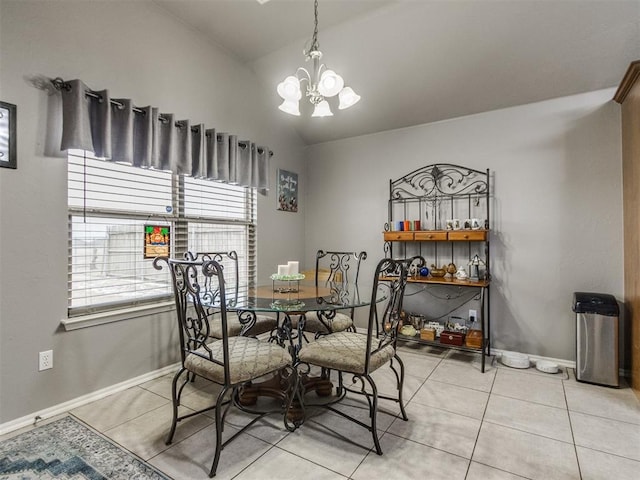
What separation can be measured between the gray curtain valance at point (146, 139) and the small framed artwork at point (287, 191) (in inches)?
28.7

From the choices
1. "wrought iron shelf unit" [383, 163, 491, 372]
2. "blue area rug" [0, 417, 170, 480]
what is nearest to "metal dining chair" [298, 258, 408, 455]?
"blue area rug" [0, 417, 170, 480]

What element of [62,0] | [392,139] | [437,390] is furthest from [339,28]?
[437,390]

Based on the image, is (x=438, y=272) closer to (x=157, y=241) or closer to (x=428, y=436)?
(x=428, y=436)

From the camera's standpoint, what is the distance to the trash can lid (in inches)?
101

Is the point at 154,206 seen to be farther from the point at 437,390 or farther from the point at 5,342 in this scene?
the point at 437,390

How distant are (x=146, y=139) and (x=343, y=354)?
82.6 inches

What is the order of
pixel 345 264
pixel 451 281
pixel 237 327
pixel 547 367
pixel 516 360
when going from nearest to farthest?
pixel 237 327, pixel 547 367, pixel 516 360, pixel 451 281, pixel 345 264

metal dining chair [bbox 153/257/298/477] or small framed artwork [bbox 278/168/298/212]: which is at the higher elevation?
small framed artwork [bbox 278/168/298/212]

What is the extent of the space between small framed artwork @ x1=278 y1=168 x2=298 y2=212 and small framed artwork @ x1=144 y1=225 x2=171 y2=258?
5.02 feet

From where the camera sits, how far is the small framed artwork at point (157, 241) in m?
2.70

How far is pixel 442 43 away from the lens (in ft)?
9.29

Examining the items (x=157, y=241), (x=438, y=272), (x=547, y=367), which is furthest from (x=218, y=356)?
(x=547, y=367)

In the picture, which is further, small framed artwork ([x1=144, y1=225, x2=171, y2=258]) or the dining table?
small framed artwork ([x1=144, y1=225, x2=171, y2=258])

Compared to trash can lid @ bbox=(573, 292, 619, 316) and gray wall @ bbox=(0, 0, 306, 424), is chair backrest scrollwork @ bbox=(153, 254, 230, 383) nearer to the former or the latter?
gray wall @ bbox=(0, 0, 306, 424)
